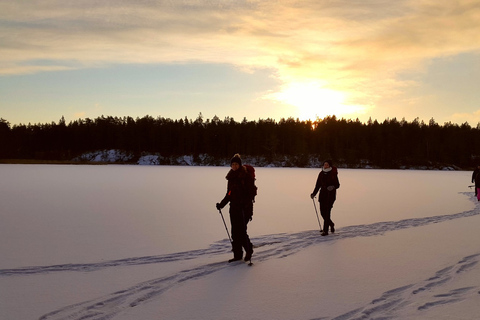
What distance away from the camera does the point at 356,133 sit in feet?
437

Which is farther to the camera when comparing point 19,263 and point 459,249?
point 459,249

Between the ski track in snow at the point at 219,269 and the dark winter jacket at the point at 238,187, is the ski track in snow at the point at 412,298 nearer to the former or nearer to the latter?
the ski track in snow at the point at 219,269

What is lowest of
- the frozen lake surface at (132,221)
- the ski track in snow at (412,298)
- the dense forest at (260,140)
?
the ski track in snow at (412,298)

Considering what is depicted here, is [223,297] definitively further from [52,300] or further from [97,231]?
[97,231]

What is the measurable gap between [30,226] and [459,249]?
1066 cm

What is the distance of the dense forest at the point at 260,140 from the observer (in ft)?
375

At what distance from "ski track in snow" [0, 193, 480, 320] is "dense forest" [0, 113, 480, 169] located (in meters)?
105

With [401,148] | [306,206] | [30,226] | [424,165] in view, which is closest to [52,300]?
[30,226]

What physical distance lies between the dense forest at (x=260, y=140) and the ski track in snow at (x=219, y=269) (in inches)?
4147

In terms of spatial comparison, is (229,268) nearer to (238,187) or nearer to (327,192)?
(238,187)

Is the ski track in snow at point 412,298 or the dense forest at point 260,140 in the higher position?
the dense forest at point 260,140

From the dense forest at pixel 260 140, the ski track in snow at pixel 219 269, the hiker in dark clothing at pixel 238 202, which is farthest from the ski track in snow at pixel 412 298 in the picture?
the dense forest at pixel 260 140

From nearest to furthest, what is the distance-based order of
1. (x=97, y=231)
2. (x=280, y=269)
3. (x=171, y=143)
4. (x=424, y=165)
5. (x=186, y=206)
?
(x=280, y=269)
(x=97, y=231)
(x=186, y=206)
(x=424, y=165)
(x=171, y=143)

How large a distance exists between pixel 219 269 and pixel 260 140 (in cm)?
11758
